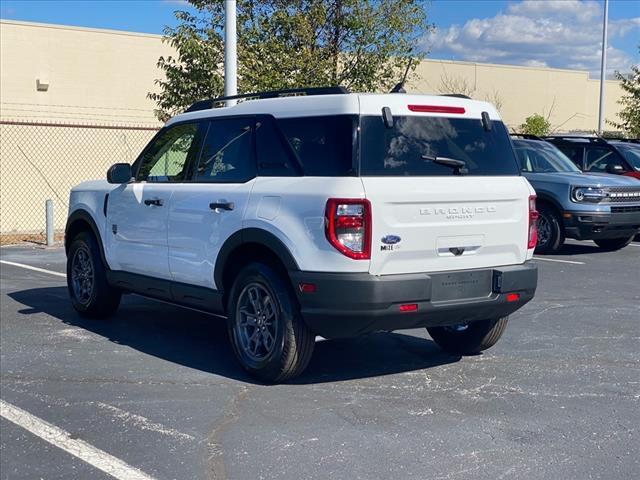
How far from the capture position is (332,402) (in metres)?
5.89

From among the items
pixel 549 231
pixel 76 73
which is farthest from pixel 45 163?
pixel 549 231

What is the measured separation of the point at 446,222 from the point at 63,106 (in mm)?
17884

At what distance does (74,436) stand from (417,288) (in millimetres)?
2280

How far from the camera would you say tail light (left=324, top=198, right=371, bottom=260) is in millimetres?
5609

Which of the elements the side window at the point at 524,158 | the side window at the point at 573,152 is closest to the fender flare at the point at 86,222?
the side window at the point at 524,158

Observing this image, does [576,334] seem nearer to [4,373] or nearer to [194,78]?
[4,373]

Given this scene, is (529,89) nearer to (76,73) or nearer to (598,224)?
(76,73)

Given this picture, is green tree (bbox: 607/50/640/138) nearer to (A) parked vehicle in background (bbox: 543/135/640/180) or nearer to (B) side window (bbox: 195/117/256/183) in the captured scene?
(A) parked vehicle in background (bbox: 543/135/640/180)

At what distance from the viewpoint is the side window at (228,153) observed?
21.6 feet

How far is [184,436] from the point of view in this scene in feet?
17.1

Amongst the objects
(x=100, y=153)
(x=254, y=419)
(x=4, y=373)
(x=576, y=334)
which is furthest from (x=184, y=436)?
(x=100, y=153)

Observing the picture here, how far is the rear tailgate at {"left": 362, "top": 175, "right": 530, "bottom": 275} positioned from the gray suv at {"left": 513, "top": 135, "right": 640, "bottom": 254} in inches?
301

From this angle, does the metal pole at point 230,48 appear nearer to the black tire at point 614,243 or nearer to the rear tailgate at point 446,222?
the rear tailgate at point 446,222

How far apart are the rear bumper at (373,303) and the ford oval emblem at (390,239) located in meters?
0.22
